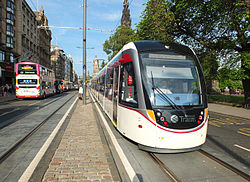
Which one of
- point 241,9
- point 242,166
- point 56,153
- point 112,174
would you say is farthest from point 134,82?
point 241,9

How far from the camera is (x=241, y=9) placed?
1094cm

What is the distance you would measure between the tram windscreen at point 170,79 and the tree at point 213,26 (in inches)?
343

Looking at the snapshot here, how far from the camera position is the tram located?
3943mm

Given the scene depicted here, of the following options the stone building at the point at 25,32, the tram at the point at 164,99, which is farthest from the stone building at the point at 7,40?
the tram at the point at 164,99

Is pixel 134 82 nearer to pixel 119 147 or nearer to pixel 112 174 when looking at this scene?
pixel 119 147

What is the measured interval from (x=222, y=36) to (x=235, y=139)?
11104 mm

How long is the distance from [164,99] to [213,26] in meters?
12.0

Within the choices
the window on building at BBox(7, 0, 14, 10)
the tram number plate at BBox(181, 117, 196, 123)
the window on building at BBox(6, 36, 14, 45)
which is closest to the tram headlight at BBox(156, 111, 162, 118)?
the tram number plate at BBox(181, 117, 196, 123)

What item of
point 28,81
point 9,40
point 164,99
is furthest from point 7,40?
point 164,99

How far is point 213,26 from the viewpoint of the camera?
528 inches

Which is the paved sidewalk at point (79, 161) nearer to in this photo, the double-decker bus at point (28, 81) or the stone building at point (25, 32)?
the double-decker bus at point (28, 81)

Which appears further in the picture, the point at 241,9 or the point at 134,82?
the point at 241,9

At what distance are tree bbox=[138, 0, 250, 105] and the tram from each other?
879cm

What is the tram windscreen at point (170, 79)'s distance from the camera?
4.18m
